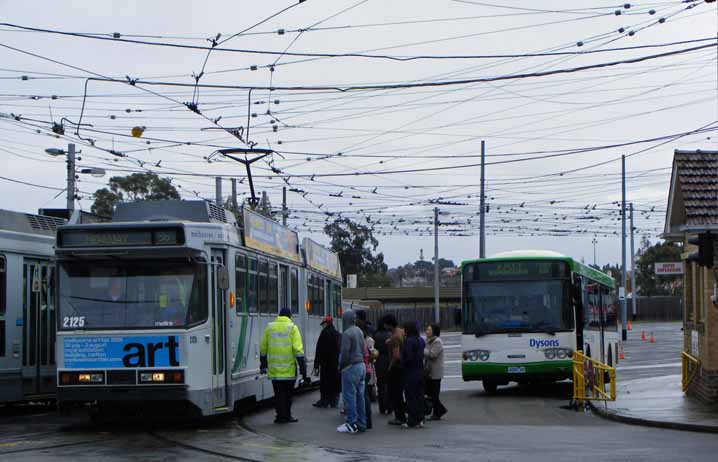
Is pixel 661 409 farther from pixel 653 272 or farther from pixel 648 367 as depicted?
pixel 653 272

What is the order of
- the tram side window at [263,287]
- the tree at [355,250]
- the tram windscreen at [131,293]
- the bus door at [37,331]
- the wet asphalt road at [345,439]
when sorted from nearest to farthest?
the wet asphalt road at [345,439] → the tram windscreen at [131,293] → the bus door at [37,331] → the tram side window at [263,287] → the tree at [355,250]

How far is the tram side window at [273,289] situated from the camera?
20.1 m

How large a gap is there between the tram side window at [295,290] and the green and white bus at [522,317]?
3526 mm

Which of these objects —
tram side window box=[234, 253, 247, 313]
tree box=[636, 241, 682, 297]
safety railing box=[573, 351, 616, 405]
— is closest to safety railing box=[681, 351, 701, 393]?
safety railing box=[573, 351, 616, 405]

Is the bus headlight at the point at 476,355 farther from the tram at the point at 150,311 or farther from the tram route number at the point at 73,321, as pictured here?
the tram route number at the point at 73,321

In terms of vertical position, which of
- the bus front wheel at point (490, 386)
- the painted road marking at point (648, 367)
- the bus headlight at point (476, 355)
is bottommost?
the painted road marking at point (648, 367)

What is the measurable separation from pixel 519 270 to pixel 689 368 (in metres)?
3.91

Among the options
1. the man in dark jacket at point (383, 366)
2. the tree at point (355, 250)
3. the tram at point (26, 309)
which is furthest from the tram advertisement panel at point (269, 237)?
the tree at point (355, 250)

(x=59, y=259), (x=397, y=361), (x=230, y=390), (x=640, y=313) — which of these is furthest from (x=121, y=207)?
(x=640, y=313)

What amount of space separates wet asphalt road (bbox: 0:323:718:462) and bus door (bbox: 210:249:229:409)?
0.56m

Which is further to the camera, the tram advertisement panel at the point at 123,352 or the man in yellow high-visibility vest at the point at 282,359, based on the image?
the man in yellow high-visibility vest at the point at 282,359

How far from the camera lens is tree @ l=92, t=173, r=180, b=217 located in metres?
55.3

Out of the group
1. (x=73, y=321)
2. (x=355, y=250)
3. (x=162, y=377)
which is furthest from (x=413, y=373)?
(x=355, y=250)

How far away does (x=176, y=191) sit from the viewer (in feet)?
186
